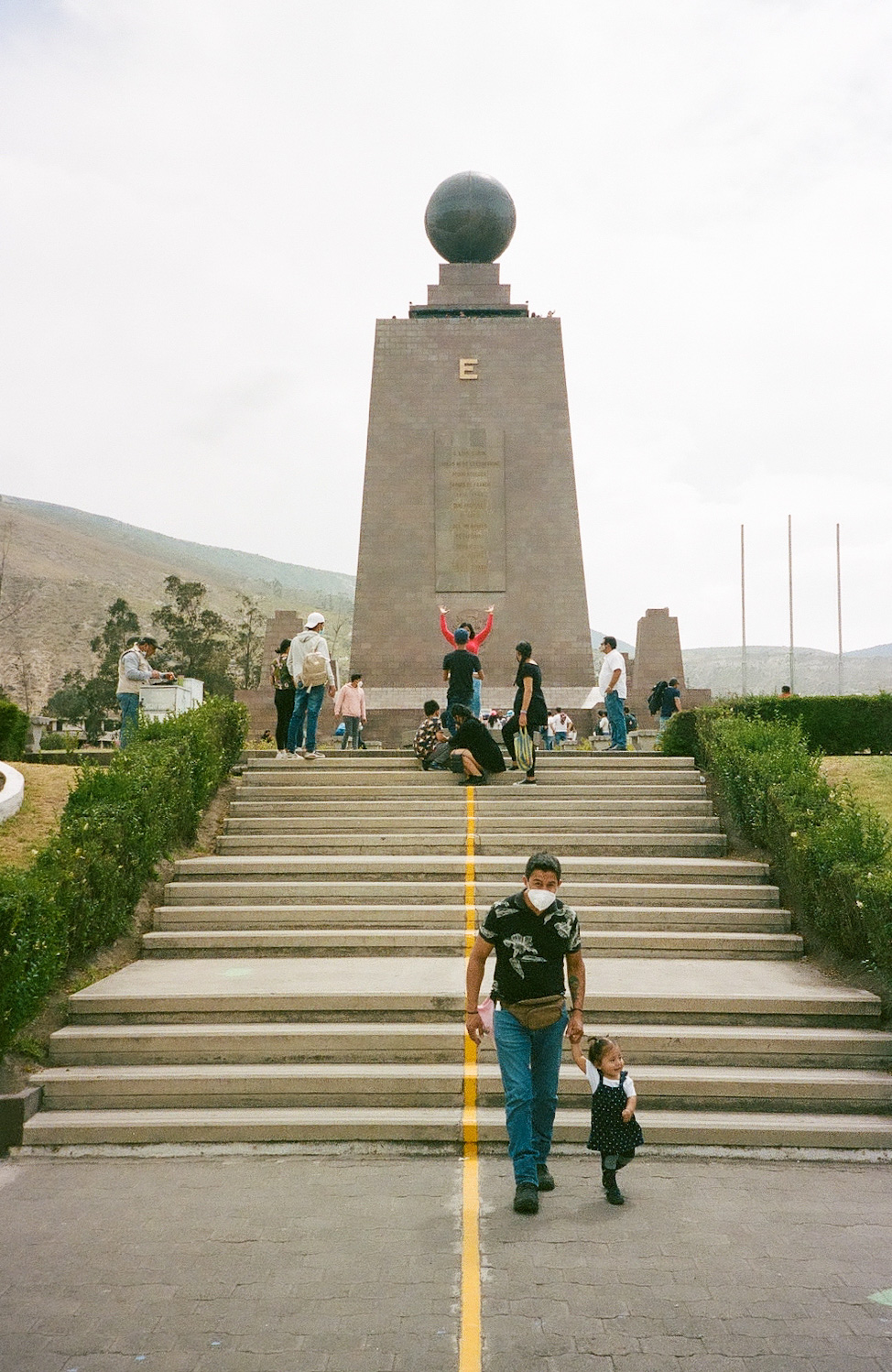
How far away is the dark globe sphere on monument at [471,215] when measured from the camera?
24.2m

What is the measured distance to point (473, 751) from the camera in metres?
11.8

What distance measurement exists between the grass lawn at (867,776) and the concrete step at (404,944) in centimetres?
307

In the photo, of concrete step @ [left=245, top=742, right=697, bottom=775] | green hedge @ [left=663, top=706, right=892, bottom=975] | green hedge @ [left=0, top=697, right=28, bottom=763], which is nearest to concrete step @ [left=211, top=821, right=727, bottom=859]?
green hedge @ [left=663, top=706, right=892, bottom=975]

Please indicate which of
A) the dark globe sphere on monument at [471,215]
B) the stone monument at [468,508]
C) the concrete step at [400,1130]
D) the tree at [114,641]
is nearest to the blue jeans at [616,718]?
the stone monument at [468,508]

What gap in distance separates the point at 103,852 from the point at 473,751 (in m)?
4.94

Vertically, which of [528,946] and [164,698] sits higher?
[164,698]

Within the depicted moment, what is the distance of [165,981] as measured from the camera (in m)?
7.00

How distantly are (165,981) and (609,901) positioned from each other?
139 inches

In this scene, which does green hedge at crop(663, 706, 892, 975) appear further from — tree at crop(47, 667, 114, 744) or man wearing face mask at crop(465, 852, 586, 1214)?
tree at crop(47, 667, 114, 744)

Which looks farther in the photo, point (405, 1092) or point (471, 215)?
point (471, 215)

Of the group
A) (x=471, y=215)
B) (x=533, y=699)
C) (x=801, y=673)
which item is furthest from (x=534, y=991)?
(x=801, y=673)

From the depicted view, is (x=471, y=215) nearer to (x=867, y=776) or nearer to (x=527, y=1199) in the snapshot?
(x=867, y=776)

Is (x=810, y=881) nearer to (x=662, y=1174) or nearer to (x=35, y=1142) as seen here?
(x=662, y=1174)

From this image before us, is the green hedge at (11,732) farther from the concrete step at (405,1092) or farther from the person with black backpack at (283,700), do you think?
the concrete step at (405,1092)
